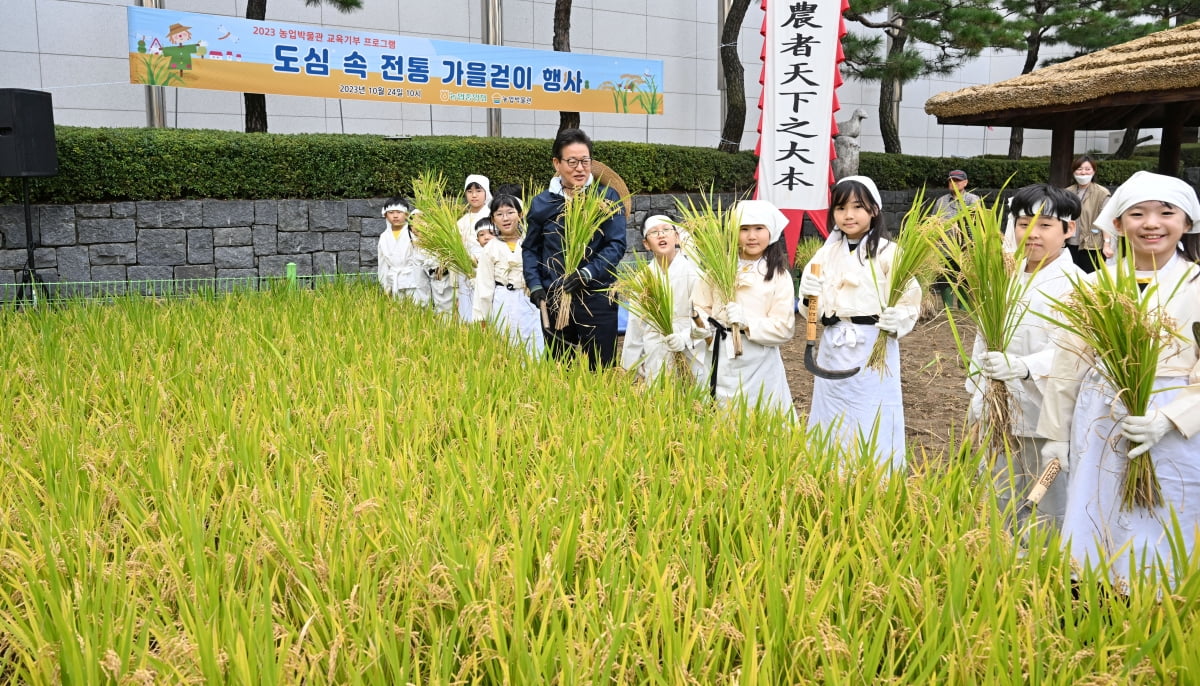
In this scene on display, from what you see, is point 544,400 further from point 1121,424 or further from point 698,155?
point 698,155

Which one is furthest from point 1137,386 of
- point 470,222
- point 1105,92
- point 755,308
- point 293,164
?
point 293,164

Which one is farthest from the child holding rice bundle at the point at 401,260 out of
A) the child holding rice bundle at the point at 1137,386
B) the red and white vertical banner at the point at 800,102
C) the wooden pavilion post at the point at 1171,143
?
the wooden pavilion post at the point at 1171,143

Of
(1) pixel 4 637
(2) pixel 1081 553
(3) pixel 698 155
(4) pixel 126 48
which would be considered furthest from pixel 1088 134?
(1) pixel 4 637

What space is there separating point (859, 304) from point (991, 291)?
1108 millimetres

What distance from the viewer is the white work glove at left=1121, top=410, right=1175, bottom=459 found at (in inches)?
93.5

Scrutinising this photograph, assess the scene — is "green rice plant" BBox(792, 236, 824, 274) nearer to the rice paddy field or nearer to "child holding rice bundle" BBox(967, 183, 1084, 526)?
"child holding rice bundle" BBox(967, 183, 1084, 526)

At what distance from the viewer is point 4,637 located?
4.92ft

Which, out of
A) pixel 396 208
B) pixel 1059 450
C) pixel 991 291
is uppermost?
pixel 396 208

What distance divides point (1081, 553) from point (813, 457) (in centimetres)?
98

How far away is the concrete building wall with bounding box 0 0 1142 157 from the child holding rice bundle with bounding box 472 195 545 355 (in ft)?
21.1

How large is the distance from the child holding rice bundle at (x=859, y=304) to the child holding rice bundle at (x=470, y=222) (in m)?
3.45

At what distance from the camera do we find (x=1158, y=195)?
103 inches

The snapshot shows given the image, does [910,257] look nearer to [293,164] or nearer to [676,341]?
[676,341]

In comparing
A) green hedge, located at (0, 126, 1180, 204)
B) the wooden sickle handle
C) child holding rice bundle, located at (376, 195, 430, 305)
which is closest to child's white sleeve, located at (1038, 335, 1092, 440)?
the wooden sickle handle
